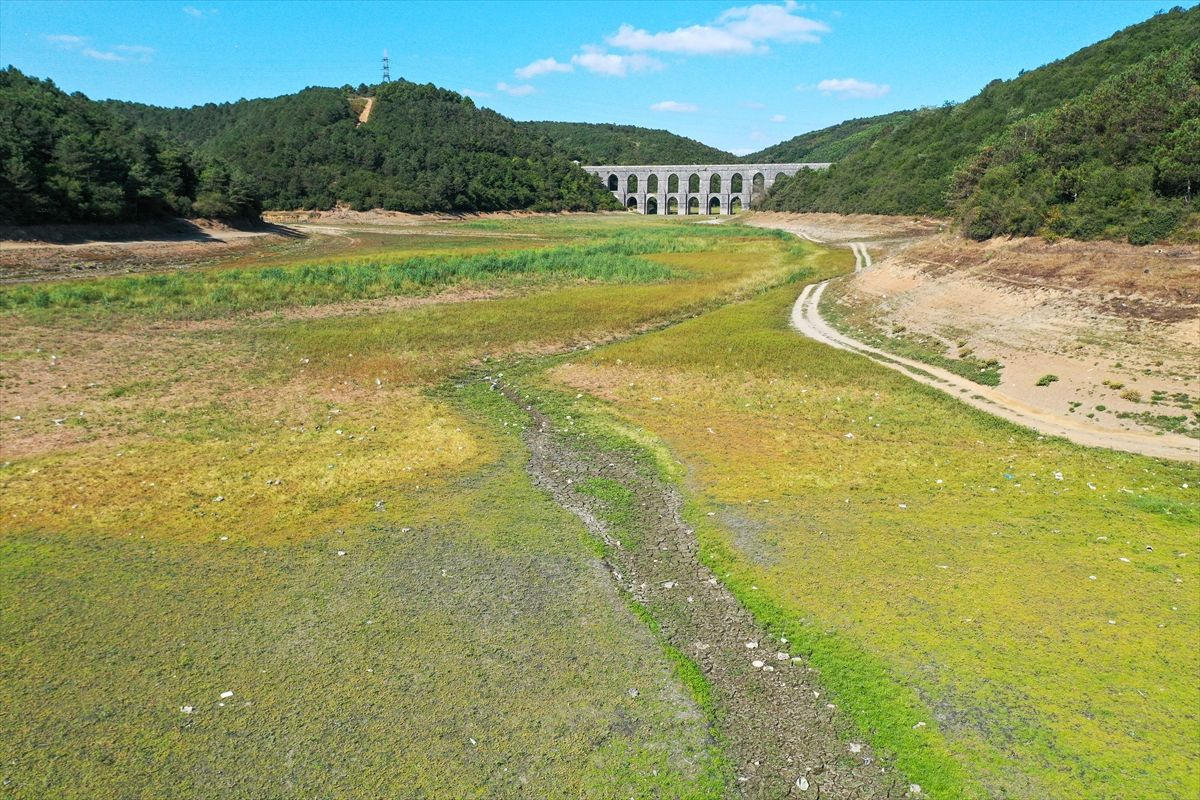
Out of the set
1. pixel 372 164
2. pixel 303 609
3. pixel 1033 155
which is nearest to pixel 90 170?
pixel 303 609

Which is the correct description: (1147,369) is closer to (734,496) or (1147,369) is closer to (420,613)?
(734,496)

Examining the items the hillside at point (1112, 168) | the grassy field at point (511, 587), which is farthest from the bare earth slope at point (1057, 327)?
the grassy field at point (511, 587)

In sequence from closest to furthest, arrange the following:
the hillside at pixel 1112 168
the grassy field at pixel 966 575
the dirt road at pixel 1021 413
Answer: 1. the grassy field at pixel 966 575
2. the dirt road at pixel 1021 413
3. the hillside at pixel 1112 168

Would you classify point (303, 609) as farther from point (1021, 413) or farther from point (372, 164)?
point (372, 164)

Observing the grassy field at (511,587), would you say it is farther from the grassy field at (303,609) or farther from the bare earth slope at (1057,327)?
the bare earth slope at (1057,327)

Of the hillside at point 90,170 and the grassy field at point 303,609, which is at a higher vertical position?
the hillside at point 90,170

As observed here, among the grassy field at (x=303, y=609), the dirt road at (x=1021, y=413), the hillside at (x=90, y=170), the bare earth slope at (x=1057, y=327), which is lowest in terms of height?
the grassy field at (x=303, y=609)

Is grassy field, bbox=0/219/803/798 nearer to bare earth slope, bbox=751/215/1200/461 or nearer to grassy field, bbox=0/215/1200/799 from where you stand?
grassy field, bbox=0/215/1200/799
